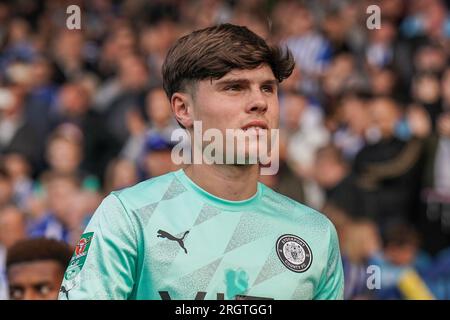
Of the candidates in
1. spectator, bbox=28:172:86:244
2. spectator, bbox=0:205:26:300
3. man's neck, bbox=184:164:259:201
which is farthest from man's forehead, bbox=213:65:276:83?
spectator, bbox=0:205:26:300

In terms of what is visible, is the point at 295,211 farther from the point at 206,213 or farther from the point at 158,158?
the point at 158,158

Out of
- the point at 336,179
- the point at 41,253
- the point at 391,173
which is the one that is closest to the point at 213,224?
the point at 41,253

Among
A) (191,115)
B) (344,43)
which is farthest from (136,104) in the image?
(191,115)

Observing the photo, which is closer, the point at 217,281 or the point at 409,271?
Answer: the point at 217,281

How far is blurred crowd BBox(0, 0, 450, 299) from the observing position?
7555mm

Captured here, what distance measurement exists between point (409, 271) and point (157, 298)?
4.40m

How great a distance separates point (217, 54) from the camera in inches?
118

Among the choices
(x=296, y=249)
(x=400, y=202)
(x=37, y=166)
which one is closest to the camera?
(x=296, y=249)

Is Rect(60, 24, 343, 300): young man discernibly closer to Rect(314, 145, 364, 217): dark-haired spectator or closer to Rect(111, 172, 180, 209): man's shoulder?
Rect(111, 172, 180, 209): man's shoulder

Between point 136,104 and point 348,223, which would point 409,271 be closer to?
point 348,223

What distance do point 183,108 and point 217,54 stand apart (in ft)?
0.70
